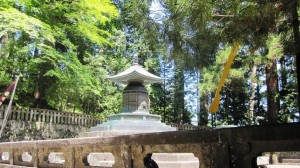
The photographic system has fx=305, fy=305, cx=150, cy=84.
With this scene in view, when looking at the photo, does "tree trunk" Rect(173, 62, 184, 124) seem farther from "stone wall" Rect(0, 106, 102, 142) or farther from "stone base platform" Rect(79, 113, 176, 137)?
"stone base platform" Rect(79, 113, 176, 137)

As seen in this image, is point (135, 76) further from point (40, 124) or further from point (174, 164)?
point (40, 124)

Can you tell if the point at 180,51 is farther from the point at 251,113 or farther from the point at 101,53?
A: the point at 251,113

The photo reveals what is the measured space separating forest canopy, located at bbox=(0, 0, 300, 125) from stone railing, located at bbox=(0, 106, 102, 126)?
1.17 meters

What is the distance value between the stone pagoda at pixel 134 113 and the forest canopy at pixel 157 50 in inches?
86.1

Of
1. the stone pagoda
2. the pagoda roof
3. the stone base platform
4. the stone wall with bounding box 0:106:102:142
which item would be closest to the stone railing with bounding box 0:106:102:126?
the stone wall with bounding box 0:106:102:142

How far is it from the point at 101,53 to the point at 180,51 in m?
15.9

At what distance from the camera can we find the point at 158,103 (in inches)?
1061

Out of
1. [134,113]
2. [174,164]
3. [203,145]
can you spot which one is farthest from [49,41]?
[203,145]

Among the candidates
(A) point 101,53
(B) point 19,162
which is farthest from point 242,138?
(A) point 101,53

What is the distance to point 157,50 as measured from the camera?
15.0 ft

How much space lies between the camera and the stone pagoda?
10.2 m

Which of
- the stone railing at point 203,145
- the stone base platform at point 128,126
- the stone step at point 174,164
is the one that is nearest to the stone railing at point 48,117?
the stone base platform at point 128,126

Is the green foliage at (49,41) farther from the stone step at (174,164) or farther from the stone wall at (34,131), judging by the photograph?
the stone step at (174,164)

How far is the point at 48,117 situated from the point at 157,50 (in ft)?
36.8
